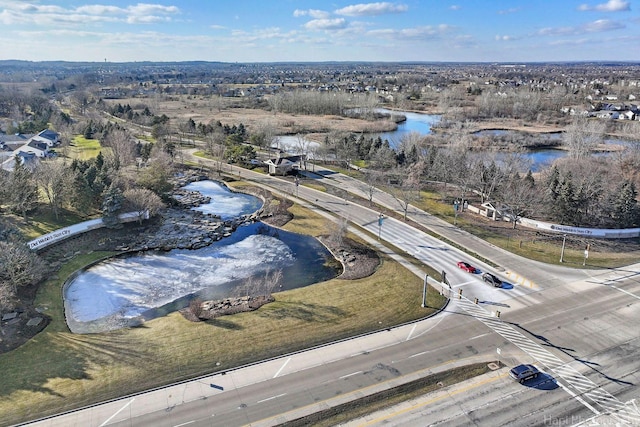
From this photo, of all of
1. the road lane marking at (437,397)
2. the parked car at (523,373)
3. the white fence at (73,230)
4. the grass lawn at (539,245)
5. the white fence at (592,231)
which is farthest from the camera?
the white fence at (592,231)

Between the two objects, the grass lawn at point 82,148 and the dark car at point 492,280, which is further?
the grass lawn at point 82,148

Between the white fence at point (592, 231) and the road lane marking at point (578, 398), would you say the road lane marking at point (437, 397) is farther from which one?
the white fence at point (592, 231)

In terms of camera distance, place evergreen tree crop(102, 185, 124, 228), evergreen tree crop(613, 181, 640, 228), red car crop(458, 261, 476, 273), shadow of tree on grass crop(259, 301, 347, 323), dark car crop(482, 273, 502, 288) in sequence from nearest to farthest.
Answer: shadow of tree on grass crop(259, 301, 347, 323) < dark car crop(482, 273, 502, 288) < red car crop(458, 261, 476, 273) < evergreen tree crop(613, 181, 640, 228) < evergreen tree crop(102, 185, 124, 228)

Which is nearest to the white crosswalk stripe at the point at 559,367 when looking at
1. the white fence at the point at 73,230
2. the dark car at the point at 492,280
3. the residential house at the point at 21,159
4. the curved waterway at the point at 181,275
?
the dark car at the point at 492,280

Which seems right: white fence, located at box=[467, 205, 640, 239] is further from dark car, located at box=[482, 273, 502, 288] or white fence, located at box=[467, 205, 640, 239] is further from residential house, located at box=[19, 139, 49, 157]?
residential house, located at box=[19, 139, 49, 157]

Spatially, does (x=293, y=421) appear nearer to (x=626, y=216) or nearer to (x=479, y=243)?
(x=479, y=243)

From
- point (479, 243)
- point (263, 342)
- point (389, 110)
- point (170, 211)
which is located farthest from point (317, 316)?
point (389, 110)

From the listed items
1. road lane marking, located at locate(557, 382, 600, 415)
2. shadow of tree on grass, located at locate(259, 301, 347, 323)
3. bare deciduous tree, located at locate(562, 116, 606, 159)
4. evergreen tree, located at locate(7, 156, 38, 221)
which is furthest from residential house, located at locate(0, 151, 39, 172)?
bare deciduous tree, located at locate(562, 116, 606, 159)
